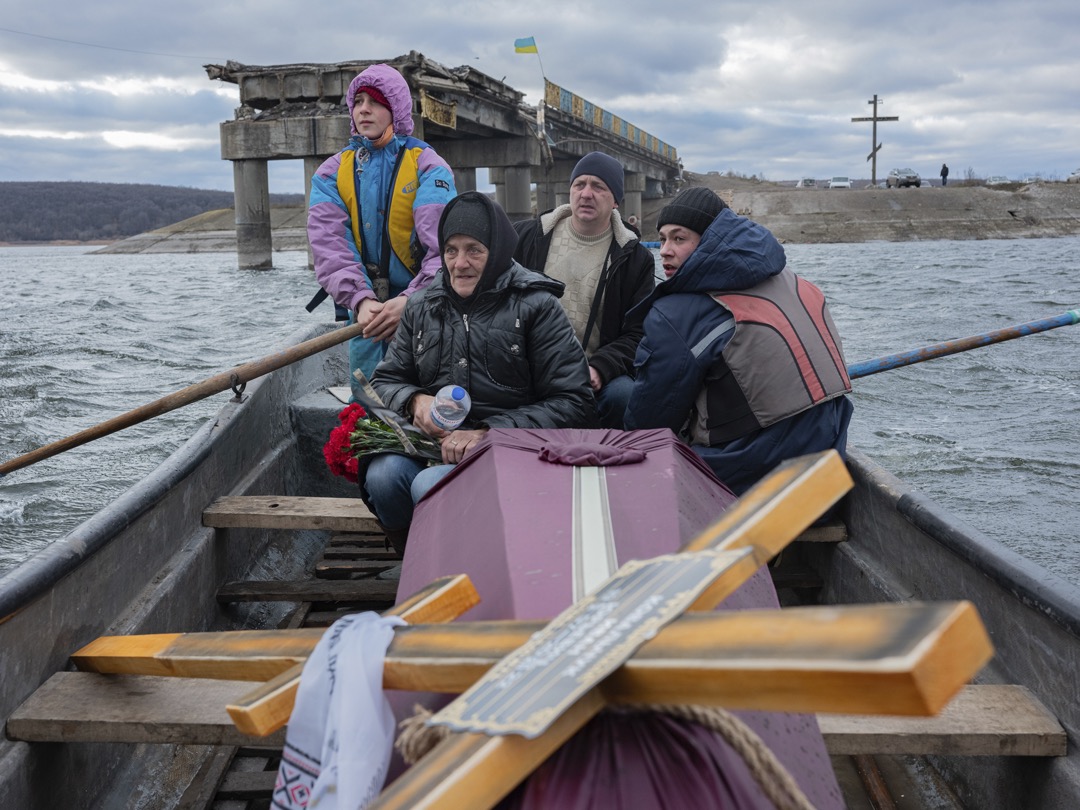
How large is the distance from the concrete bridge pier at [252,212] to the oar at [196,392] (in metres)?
24.8

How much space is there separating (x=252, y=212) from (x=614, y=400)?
2769 centimetres

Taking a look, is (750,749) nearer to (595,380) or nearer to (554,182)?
(595,380)

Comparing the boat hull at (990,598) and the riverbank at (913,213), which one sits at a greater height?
the riverbank at (913,213)

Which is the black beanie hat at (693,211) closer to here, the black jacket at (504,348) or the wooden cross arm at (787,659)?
the black jacket at (504,348)

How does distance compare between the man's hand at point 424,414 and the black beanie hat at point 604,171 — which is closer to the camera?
the man's hand at point 424,414

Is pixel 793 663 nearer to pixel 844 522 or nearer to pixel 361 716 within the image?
pixel 361 716

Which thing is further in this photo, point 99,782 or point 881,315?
point 881,315

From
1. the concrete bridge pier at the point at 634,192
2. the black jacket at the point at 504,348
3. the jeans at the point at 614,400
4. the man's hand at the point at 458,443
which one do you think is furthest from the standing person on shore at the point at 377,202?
the concrete bridge pier at the point at 634,192

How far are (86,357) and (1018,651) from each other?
580 inches

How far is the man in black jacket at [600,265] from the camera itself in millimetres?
4230

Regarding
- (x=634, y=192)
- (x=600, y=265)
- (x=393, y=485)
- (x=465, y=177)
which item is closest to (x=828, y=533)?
(x=600, y=265)

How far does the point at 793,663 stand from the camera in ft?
3.59

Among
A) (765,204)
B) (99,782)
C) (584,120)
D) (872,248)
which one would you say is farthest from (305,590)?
(765,204)

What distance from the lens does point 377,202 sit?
456 centimetres
